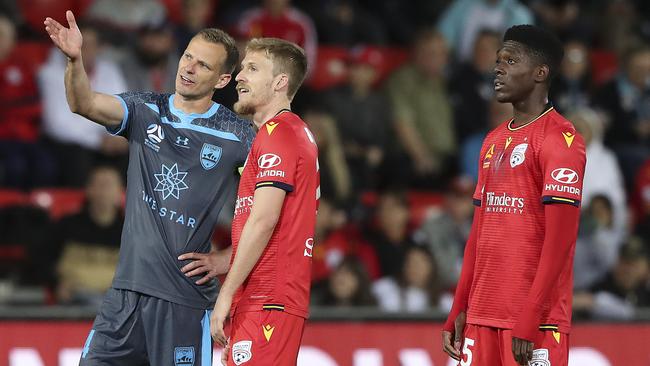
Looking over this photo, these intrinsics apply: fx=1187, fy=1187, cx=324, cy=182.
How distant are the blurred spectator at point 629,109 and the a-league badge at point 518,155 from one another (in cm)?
847

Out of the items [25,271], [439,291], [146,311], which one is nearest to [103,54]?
[25,271]

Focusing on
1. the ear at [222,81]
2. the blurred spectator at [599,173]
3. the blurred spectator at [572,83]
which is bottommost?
the ear at [222,81]

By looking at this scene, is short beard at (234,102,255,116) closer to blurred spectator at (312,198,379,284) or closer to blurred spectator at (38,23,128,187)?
blurred spectator at (312,198,379,284)

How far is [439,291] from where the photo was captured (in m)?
11.0

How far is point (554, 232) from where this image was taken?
557 centimetres

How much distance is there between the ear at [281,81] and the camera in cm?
596

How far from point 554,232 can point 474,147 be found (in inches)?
303

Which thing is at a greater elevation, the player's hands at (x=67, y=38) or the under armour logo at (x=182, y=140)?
the player's hands at (x=67, y=38)

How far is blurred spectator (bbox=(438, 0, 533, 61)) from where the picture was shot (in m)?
14.2

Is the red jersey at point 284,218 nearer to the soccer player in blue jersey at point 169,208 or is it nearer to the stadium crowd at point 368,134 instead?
the soccer player in blue jersey at point 169,208

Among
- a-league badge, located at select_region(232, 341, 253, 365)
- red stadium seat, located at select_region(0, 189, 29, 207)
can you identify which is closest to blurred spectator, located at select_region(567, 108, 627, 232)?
red stadium seat, located at select_region(0, 189, 29, 207)

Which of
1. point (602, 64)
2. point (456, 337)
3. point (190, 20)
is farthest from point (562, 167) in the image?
point (602, 64)

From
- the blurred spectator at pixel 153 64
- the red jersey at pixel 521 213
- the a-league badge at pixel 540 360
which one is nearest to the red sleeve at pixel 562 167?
the red jersey at pixel 521 213

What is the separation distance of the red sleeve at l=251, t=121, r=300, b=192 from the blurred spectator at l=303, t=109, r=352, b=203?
6.14 meters
